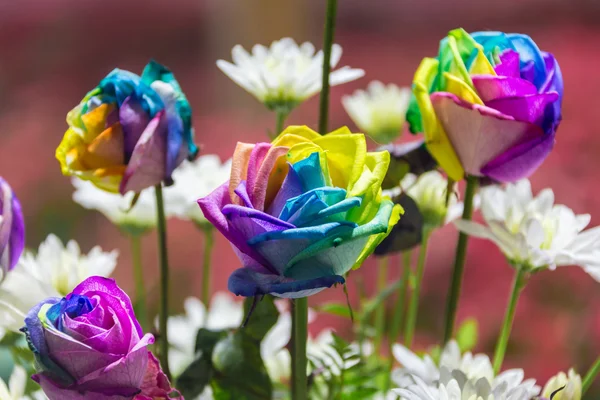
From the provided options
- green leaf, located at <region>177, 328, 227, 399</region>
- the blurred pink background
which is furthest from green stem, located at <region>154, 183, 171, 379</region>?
the blurred pink background

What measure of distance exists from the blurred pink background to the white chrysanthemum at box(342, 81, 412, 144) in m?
0.36

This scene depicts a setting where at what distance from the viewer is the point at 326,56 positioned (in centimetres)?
27

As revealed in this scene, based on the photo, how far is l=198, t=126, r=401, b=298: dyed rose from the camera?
184mm

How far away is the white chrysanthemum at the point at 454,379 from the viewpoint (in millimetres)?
222

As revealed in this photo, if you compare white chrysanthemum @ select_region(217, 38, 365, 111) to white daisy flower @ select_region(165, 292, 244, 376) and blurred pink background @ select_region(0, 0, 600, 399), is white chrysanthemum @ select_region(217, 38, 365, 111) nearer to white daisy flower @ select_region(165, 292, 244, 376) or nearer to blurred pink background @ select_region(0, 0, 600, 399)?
white daisy flower @ select_region(165, 292, 244, 376)

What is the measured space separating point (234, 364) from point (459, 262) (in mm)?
84

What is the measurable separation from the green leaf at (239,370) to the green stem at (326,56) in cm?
8

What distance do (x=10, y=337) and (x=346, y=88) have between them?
1132 mm

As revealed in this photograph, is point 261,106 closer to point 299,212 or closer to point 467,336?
point 467,336

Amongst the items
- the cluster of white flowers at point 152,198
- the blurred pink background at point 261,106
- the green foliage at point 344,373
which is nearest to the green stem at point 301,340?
the green foliage at point 344,373

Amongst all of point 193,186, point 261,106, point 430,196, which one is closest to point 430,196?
point 430,196

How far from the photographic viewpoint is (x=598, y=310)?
28.5 inches

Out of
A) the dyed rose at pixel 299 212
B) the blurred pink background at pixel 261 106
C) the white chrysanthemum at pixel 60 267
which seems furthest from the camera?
the blurred pink background at pixel 261 106

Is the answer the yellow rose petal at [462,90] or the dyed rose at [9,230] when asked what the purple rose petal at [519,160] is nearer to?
the yellow rose petal at [462,90]
